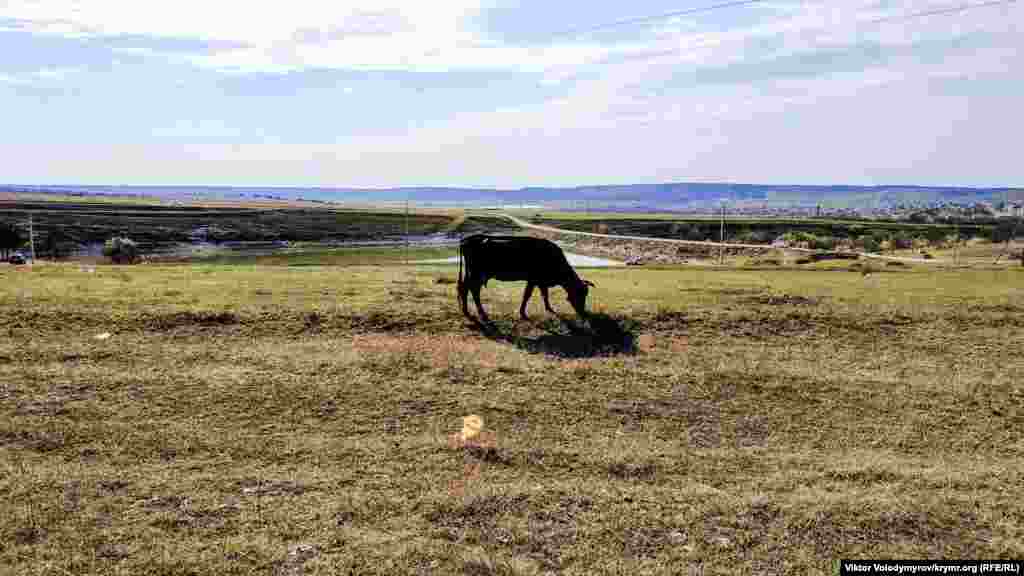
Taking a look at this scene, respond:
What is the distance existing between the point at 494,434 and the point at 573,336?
17.8ft

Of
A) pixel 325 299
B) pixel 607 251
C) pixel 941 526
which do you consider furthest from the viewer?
pixel 607 251

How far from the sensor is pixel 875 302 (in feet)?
63.4

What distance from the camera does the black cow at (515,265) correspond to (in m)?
16.5

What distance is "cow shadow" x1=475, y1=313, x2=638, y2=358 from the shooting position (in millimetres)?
14859

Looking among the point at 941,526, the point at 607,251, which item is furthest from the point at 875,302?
the point at 607,251

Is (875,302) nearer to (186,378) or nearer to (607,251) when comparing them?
(186,378)

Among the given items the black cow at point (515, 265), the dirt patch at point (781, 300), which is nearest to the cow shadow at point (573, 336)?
the black cow at point (515, 265)

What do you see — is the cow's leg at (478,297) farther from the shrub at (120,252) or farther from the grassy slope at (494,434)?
Answer: the shrub at (120,252)

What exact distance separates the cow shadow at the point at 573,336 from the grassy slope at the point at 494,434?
11 centimetres

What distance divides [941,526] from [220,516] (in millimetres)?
8710

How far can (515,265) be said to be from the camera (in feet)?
54.4

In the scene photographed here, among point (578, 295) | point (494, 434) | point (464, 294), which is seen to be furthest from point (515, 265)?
point (494, 434)

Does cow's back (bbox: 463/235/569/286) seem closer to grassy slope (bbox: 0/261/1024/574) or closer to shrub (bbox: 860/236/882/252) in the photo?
grassy slope (bbox: 0/261/1024/574)

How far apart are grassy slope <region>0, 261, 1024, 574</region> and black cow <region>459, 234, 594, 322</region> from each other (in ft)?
3.14
